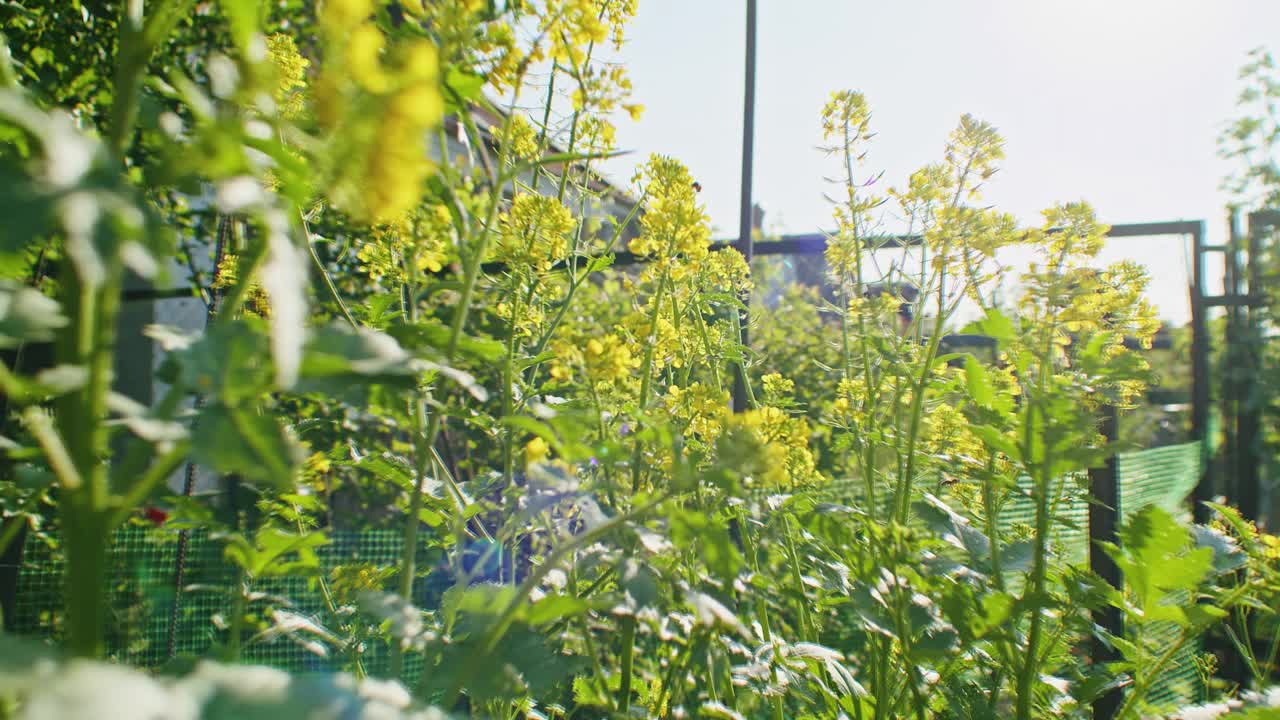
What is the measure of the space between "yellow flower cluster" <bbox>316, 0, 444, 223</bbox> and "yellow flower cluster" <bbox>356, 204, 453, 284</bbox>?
57cm

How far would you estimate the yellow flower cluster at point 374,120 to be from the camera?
1.85 ft

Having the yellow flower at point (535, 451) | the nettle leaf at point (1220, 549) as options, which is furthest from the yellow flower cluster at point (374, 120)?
the nettle leaf at point (1220, 549)

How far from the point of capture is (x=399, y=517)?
13.9 feet

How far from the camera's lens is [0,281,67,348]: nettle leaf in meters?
0.64

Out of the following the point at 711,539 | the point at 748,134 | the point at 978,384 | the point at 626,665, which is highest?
the point at 748,134

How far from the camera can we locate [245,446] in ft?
2.04

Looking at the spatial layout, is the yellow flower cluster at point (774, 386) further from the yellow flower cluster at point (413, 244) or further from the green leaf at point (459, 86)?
the green leaf at point (459, 86)

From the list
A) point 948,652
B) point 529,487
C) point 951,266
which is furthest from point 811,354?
point 529,487

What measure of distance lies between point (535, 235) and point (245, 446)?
3.11ft

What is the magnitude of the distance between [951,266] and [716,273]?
670 mm

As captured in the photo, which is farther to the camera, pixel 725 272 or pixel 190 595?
pixel 190 595

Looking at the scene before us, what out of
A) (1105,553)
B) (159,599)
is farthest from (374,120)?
(159,599)

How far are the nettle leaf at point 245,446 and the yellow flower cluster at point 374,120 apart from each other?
0.70ft

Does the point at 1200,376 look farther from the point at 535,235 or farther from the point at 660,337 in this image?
the point at 535,235
